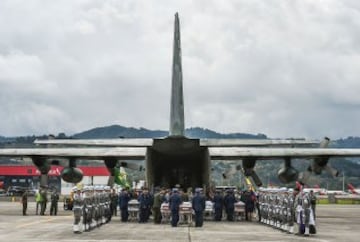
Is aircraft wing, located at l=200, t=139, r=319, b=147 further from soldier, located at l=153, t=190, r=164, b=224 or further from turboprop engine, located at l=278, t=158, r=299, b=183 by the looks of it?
soldier, located at l=153, t=190, r=164, b=224

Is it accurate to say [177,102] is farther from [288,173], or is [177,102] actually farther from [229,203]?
[288,173]

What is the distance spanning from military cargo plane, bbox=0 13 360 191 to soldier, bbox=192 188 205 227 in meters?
2.81

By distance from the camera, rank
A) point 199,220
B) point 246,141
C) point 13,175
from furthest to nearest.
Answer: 1. point 13,175
2. point 246,141
3. point 199,220

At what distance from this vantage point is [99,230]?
2195 cm

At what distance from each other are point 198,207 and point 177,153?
3.97 metres

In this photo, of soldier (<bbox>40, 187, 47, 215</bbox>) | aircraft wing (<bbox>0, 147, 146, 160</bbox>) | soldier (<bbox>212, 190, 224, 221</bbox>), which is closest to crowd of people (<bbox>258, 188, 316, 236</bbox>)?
soldier (<bbox>212, 190, 224, 221</bbox>)

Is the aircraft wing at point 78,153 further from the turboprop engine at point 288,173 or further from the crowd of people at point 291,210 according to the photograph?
the crowd of people at point 291,210

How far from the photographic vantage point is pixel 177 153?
90.0 feet

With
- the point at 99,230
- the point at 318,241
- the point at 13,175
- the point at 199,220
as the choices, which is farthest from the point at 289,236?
the point at 13,175

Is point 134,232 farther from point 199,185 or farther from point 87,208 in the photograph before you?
point 199,185

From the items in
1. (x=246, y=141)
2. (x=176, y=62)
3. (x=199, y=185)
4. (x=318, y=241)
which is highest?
(x=176, y=62)

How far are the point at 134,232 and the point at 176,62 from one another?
9.85m

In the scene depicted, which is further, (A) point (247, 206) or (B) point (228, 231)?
(A) point (247, 206)

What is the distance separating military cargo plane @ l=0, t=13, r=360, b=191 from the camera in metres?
26.9
